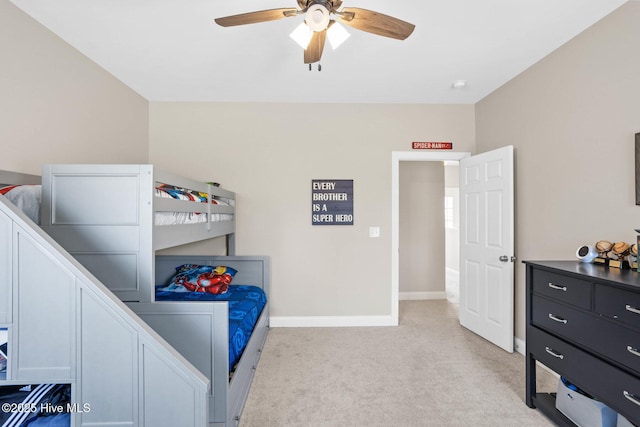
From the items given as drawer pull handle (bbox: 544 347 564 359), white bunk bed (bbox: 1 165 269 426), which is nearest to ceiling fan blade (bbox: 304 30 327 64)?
white bunk bed (bbox: 1 165 269 426)

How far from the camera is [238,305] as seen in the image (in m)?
2.39

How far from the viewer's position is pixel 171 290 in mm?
2652

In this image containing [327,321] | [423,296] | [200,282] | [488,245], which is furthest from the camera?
[423,296]

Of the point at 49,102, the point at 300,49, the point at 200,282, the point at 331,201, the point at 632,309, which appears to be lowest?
the point at 200,282

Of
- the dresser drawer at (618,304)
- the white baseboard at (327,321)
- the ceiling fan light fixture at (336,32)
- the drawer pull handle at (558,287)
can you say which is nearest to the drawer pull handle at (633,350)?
the dresser drawer at (618,304)

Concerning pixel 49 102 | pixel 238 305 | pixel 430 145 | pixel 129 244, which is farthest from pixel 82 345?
pixel 430 145

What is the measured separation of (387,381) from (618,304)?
1.52 meters

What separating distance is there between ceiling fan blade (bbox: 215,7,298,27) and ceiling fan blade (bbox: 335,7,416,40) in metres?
0.26

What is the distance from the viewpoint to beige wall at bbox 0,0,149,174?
1837mm

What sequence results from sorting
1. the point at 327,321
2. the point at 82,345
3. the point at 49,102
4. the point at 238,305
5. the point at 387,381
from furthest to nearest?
the point at 327,321 → the point at 238,305 → the point at 387,381 → the point at 49,102 → the point at 82,345

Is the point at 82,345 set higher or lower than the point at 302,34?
lower

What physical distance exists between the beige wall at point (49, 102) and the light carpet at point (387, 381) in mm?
2305

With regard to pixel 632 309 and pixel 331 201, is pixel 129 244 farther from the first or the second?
pixel 632 309

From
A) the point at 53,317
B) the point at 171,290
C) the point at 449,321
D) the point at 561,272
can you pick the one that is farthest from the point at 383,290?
the point at 53,317
